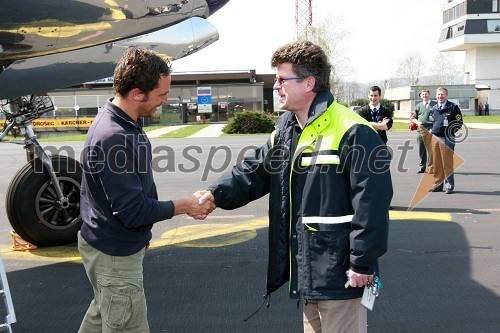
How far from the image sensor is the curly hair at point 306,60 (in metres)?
2.53

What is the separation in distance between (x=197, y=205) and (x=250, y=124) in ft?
80.6

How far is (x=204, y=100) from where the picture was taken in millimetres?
45719

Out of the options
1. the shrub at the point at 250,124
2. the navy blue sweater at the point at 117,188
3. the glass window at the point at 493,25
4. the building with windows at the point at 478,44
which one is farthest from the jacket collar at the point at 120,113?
the glass window at the point at 493,25

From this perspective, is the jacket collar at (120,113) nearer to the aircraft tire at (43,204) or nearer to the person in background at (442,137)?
A: the aircraft tire at (43,204)

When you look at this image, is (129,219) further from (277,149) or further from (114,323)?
(277,149)

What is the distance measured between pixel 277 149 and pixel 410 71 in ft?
350

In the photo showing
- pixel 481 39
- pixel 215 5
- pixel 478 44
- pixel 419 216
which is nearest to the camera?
pixel 215 5

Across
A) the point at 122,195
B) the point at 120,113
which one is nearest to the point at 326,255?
the point at 122,195

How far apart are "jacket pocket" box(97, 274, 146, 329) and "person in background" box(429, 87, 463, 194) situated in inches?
297

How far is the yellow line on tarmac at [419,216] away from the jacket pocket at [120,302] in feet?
16.9

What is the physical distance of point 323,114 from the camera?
8.26 ft

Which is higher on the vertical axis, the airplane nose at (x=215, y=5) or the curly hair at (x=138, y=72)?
the airplane nose at (x=215, y=5)

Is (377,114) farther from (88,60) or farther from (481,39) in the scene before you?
(481,39)

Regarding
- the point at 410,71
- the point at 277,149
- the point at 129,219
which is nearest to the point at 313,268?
the point at 277,149
